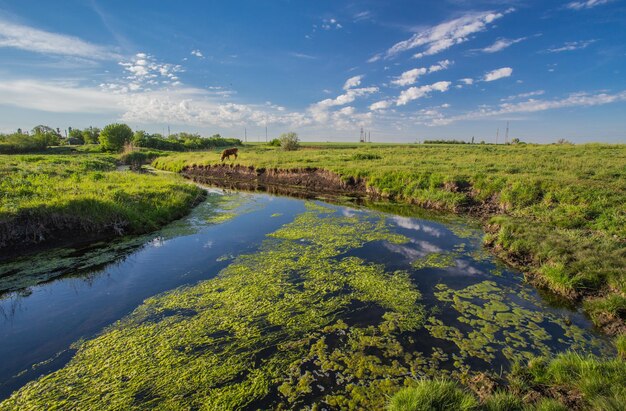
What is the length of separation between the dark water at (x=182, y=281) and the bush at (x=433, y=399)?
1503 mm

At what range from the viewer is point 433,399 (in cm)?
390

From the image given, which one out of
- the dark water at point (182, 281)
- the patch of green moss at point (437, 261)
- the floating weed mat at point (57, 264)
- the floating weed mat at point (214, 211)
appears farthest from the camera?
the floating weed mat at point (214, 211)

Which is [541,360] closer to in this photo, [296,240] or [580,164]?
[296,240]

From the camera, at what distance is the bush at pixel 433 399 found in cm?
379

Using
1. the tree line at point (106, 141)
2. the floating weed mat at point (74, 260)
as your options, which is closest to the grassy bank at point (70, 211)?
the floating weed mat at point (74, 260)

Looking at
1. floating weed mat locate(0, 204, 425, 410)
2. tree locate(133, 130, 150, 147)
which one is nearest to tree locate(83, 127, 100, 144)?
tree locate(133, 130, 150, 147)

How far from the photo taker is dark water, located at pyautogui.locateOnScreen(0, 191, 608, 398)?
567 centimetres

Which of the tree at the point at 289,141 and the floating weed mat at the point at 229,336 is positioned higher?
the tree at the point at 289,141

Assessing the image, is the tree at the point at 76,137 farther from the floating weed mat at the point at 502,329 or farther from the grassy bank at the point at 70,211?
the floating weed mat at the point at 502,329

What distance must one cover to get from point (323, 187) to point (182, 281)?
1779 centimetres

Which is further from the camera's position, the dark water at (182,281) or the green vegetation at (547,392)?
the dark water at (182,281)

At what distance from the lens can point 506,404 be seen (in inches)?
153

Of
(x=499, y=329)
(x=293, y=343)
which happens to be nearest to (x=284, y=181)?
(x=293, y=343)

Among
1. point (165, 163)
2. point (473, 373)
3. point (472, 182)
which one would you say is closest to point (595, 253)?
point (473, 373)
